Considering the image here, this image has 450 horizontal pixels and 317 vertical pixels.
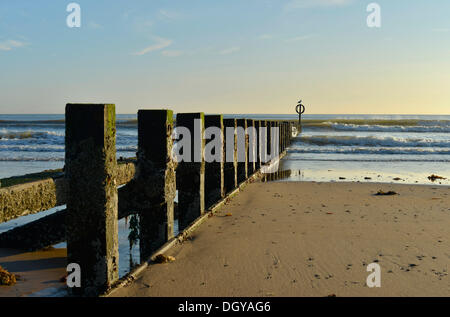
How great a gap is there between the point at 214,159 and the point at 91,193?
352 cm

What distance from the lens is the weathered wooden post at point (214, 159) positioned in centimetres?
657

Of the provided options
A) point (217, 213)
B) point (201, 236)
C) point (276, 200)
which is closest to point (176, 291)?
point (201, 236)

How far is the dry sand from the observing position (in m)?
3.43

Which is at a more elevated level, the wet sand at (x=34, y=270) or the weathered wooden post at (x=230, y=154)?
the weathered wooden post at (x=230, y=154)

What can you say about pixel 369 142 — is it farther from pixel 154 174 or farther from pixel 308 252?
pixel 154 174

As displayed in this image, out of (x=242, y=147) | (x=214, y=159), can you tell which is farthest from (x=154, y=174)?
(x=242, y=147)

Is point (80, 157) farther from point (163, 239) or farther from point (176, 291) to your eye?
point (163, 239)

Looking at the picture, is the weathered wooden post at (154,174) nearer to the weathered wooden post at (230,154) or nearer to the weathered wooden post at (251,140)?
the weathered wooden post at (230,154)

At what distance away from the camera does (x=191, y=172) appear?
5.47 meters

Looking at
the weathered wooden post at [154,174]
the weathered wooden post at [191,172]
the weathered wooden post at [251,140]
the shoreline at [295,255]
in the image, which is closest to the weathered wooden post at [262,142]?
the weathered wooden post at [251,140]

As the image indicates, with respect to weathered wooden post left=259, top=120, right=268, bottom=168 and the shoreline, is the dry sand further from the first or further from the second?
weathered wooden post left=259, top=120, right=268, bottom=168

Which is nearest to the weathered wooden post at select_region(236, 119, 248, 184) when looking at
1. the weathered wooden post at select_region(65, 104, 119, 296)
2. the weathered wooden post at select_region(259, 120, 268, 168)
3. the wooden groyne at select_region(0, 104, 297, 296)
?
the wooden groyne at select_region(0, 104, 297, 296)

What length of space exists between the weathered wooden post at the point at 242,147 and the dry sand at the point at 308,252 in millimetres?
2003

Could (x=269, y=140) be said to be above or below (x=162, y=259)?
above
